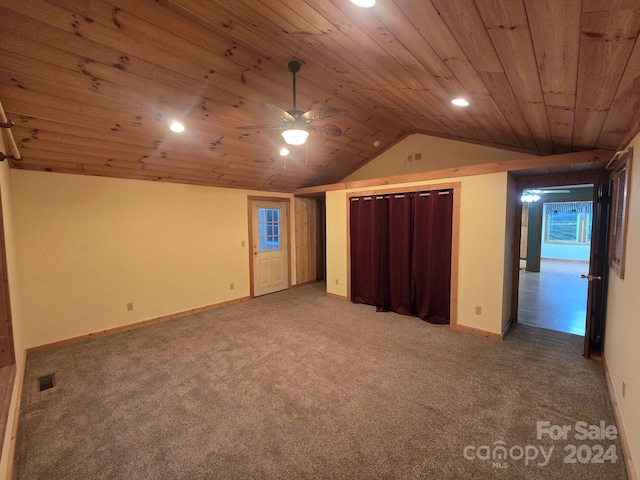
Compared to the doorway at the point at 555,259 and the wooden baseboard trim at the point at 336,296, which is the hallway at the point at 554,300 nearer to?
the doorway at the point at 555,259

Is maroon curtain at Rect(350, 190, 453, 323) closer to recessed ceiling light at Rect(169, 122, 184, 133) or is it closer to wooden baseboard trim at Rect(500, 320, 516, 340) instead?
wooden baseboard trim at Rect(500, 320, 516, 340)

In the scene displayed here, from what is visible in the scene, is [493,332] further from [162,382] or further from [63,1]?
[63,1]

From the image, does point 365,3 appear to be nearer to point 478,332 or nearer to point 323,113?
point 323,113

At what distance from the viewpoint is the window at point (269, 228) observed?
18.5 feet

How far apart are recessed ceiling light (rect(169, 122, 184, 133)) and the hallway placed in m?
5.19

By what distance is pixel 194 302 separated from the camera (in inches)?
182

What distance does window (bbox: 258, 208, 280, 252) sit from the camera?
18.5 ft

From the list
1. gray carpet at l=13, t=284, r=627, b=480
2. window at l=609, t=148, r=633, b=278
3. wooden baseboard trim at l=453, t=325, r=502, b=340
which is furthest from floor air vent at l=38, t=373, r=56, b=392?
window at l=609, t=148, r=633, b=278

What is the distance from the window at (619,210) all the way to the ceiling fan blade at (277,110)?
8.58 feet

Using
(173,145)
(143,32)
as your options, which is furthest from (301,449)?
(173,145)

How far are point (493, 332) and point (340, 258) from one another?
103 inches

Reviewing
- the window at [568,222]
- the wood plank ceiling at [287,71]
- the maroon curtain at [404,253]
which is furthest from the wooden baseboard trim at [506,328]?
the window at [568,222]

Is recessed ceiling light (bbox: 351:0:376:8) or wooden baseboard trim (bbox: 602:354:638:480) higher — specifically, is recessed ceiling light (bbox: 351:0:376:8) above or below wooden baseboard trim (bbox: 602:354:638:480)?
above

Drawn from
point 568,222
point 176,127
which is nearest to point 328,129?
point 176,127
